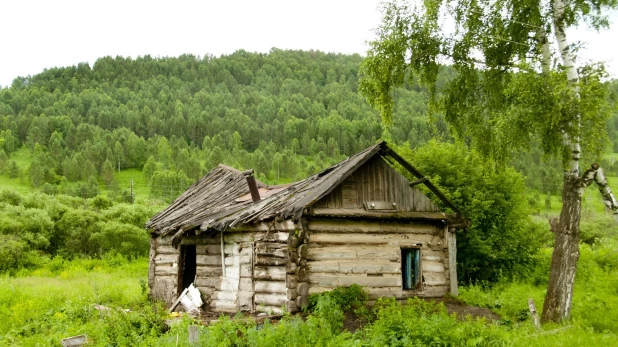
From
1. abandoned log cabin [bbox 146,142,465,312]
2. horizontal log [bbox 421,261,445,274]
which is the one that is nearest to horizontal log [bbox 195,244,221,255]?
abandoned log cabin [bbox 146,142,465,312]

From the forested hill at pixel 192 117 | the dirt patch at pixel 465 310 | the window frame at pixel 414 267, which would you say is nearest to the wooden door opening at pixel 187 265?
the window frame at pixel 414 267

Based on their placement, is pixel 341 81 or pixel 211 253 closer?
pixel 211 253

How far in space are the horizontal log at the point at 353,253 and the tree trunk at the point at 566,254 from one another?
14.4ft

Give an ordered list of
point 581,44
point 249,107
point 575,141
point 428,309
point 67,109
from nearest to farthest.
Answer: point 575,141 → point 581,44 → point 428,309 → point 67,109 → point 249,107

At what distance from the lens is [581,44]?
12.7 meters

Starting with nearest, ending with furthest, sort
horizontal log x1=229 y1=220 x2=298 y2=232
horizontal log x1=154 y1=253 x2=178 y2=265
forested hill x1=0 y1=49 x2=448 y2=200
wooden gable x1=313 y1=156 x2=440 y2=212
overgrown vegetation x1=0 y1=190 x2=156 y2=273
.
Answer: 1. horizontal log x1=229 y1=220 x2=298 y2=232
2. wooden gable x1=313 y1=156 x2=440 y2=212
3. horizontal log x1=154 y1=253 x2=178 y2=265
4. overgrown vegetation x1=0 y1=190 x2=156 y2=273
5. forested hill x1=0 y1=49 x2=448 y2=200

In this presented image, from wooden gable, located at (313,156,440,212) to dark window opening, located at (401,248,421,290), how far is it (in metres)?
1.24

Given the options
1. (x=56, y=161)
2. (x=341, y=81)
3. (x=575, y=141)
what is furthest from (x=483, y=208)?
(x=341, y=81)

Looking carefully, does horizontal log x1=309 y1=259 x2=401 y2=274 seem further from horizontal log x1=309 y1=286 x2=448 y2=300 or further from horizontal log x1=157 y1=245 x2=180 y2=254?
horizontal log x1=157 y1=245 x2=180 y2=254

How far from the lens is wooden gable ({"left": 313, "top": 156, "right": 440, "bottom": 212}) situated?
15.6 meters

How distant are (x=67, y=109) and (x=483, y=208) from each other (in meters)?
126

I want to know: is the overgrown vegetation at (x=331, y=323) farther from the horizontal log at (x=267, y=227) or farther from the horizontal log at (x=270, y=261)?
the horizontal log at (x=267, y=227)

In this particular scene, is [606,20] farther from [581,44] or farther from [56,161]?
[56,161]

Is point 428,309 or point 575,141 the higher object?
point 575,141
